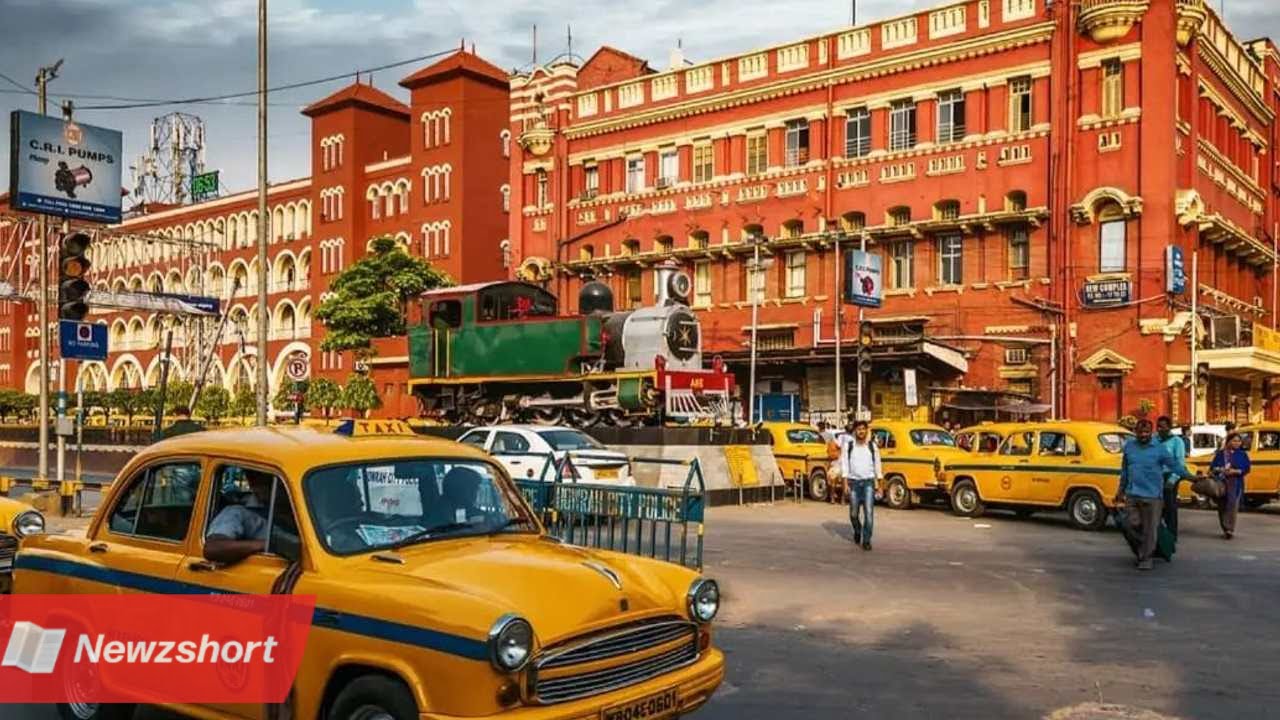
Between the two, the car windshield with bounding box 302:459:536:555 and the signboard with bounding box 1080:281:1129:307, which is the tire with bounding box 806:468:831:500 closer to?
the signboard with bounding box 1080:281:1129:307

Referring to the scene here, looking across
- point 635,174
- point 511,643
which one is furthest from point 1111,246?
point 511,643

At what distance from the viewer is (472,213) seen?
60.3m

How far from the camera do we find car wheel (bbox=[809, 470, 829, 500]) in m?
25.4

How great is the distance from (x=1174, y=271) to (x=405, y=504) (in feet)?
108

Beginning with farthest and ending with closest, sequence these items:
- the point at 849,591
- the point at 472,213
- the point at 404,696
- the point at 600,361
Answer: the point at 472,213
the point at 600,361
the point at 849,591
the point at 404,696

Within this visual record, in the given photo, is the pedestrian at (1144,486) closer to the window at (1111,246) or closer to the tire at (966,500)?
the tire at (966,500)

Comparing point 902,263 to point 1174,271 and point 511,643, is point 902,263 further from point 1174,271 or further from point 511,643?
point 511,643

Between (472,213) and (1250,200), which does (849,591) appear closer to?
(1250,200)

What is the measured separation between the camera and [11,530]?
10.0m

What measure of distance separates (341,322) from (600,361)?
29745 mm

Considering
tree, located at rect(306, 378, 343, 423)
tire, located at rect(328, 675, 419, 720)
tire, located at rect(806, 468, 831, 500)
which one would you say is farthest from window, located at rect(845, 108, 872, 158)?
tire, located at rect(328, 675, 419, 720)

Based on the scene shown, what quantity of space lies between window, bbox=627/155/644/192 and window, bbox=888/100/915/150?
1143cm

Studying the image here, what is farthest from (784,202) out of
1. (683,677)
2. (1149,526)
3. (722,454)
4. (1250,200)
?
(683,677)

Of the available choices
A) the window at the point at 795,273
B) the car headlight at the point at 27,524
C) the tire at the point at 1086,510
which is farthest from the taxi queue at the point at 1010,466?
the window at the point at 795,273
